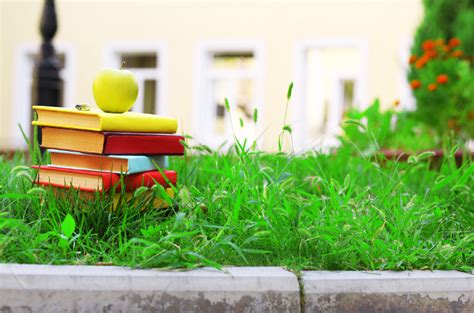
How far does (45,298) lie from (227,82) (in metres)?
9.44

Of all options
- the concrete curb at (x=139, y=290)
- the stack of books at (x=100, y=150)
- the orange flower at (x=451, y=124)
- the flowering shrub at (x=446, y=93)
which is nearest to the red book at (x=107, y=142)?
the stack of books at (x=100, y=150)

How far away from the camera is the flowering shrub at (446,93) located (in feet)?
21.9

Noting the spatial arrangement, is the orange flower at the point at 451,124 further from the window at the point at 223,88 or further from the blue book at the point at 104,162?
the blue book at the point at 104,162

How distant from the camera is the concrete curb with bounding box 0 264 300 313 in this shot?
193 centimetres

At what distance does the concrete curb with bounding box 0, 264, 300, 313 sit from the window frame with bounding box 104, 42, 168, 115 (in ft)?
31.1

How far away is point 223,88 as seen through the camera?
1132cm

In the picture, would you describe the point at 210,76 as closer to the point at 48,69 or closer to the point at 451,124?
the point at 451,124

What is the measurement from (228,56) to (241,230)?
9116 mm

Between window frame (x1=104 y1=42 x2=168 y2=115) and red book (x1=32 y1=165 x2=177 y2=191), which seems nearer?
red book (x1=32 y1=165 x2=177 y2=191)

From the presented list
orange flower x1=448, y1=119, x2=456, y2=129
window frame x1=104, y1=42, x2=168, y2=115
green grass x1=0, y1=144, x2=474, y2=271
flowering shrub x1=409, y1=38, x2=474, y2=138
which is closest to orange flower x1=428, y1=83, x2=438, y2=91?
flowering shrub x1=409, y1=38, x2=474, y2=138

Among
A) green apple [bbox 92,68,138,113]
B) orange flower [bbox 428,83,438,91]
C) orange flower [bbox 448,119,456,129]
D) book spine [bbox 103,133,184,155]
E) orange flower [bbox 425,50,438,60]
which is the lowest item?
orange flower [bbox 448,119,456,129]

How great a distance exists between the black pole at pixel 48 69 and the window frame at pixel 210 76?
207 inches

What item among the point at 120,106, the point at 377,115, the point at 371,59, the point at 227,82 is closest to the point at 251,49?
the point at 227,82

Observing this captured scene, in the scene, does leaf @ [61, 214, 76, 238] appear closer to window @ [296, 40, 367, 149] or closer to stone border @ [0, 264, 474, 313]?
stone border @ [0, 264, 474, 313]
